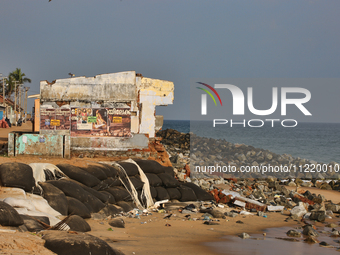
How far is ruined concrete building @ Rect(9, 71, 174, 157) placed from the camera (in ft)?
34.6

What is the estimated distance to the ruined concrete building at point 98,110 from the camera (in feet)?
34.6

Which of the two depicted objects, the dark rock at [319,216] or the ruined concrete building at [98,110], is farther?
the ruined concrete building at [98,110]

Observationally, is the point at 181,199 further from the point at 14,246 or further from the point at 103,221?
the point at 14,246

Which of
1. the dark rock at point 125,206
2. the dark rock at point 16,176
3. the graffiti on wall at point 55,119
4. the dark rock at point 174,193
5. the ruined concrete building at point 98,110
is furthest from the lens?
the graffiti on wall at point 55,119

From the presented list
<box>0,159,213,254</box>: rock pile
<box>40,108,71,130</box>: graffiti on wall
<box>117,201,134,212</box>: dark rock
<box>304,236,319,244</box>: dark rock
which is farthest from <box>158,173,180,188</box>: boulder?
<box>40,108,71,130</box>: graffiti on wall

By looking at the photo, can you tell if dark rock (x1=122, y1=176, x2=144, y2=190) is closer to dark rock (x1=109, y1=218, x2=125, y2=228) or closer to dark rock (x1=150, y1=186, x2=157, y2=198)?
dark rock (x1=150, y1=186, x2=157, y2=198)

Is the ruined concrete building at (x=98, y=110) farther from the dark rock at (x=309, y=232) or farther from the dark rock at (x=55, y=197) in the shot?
the dark rock at (x=309, y=232)

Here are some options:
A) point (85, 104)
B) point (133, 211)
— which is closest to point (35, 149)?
point (85, 104)

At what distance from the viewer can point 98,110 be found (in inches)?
419

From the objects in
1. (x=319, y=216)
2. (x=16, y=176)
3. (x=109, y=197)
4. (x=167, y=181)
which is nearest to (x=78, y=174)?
(x=109, y=197)

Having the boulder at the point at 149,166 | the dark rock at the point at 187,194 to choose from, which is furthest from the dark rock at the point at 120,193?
the dark rock at the point at 187,194

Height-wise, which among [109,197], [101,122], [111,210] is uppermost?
[101,122]

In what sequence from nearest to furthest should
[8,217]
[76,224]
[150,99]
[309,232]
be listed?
[8,217] → [76,224] → [309,232] → [150,99]

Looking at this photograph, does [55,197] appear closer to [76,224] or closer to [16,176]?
[16,176]
